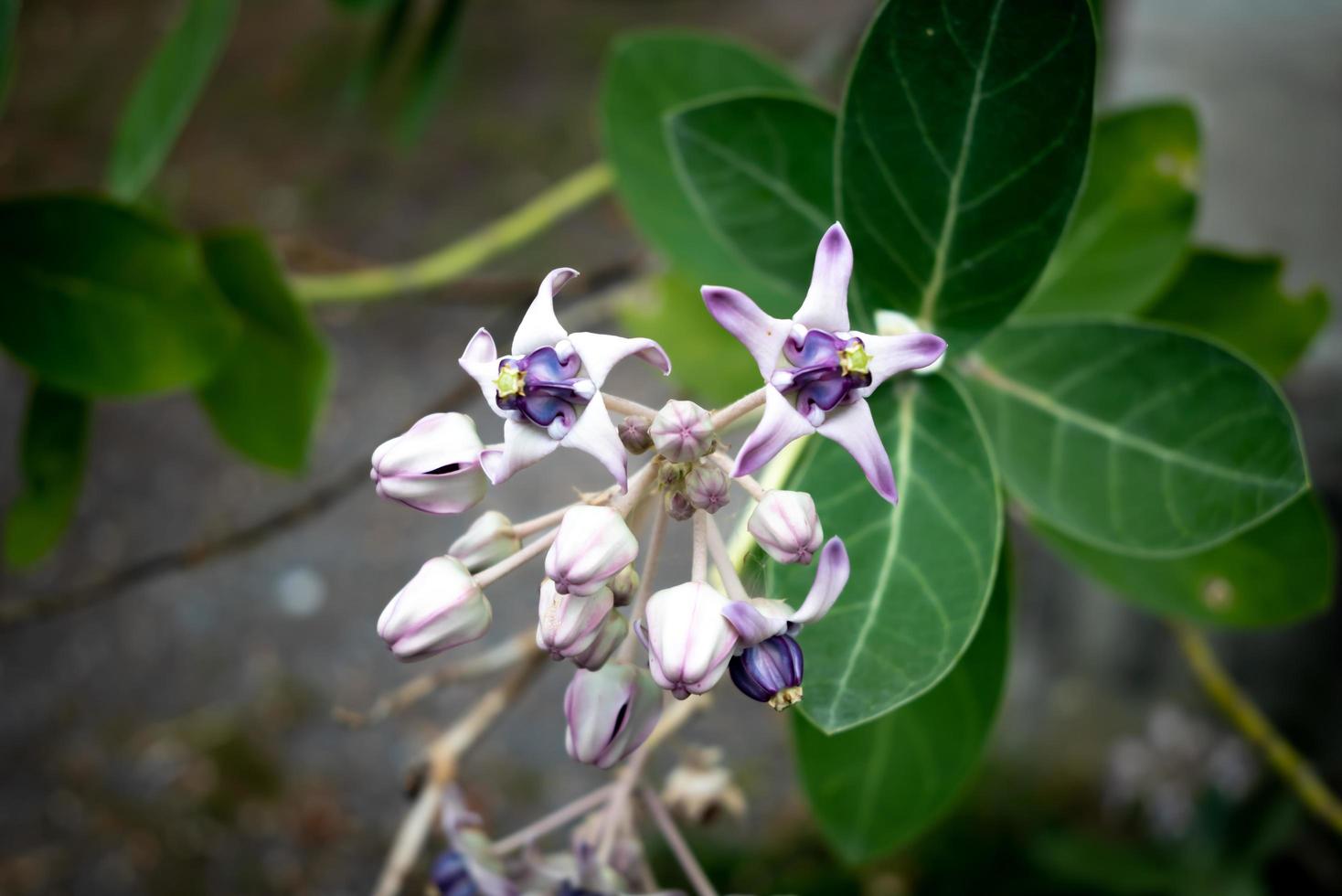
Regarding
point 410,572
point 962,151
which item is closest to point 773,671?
point 962,151

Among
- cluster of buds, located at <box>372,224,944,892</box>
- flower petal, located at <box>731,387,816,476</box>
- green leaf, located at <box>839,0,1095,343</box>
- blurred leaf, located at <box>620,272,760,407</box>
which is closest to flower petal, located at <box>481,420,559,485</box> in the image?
cluster of buds, located at <box>372,224,944,892</box>

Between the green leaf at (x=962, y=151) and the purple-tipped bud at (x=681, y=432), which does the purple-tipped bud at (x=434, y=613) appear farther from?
the green leaf at (x=962, y=151)

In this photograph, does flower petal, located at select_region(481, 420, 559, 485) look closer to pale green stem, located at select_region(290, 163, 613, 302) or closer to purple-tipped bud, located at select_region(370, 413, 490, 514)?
purple-tipped bud, located at select_region(370, 413, 490, 514)

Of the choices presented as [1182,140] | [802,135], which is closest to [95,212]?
[802,135]

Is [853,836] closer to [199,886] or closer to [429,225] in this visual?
[199,886]

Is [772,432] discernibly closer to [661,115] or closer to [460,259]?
[661,115]

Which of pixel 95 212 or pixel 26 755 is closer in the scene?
pixel 95 212

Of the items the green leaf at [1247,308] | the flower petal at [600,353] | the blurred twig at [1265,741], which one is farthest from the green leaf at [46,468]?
the blurred twig at [1265,741]
